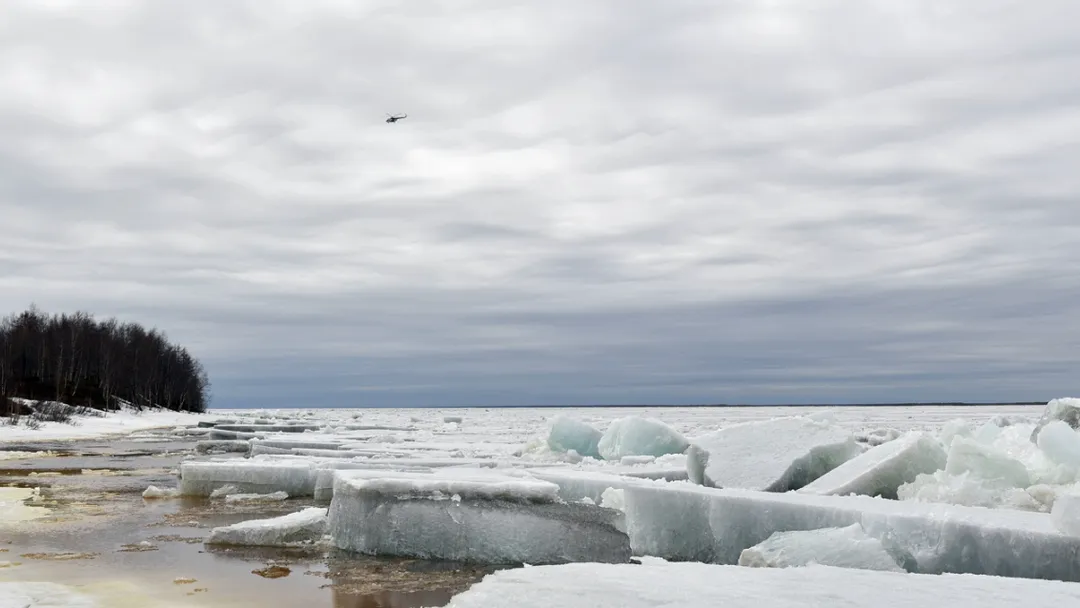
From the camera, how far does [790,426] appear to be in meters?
8.01

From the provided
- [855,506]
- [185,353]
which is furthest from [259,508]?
[185,353]

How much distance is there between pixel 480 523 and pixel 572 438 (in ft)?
24.0

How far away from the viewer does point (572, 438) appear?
44.3 ft

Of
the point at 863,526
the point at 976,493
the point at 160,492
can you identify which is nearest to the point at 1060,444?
the point at 976,493

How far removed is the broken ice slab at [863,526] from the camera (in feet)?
15.4

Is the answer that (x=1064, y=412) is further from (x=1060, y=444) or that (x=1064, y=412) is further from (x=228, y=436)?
(x=228, y=436)

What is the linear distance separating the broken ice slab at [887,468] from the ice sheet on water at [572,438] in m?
6.30

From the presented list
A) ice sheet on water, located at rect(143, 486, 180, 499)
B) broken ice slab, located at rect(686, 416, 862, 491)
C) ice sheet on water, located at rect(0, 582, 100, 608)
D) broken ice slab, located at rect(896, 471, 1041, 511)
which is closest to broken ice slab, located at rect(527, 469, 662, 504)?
broken ice slab, located at rect(686, 416, 862, 491)

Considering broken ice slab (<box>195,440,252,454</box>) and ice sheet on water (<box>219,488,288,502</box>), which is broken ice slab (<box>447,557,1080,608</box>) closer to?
ice sheet on water (<box>219,488,288,502</box>)

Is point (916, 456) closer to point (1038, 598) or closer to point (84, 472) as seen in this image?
point (1038, 598)

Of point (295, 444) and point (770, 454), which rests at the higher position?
point (770, 454)

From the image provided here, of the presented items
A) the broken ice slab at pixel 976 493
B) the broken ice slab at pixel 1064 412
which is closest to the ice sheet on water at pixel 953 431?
the broken ice slab at pixel 1064 412

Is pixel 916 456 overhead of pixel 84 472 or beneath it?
overhead

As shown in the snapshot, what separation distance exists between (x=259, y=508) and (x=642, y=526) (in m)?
4.94
